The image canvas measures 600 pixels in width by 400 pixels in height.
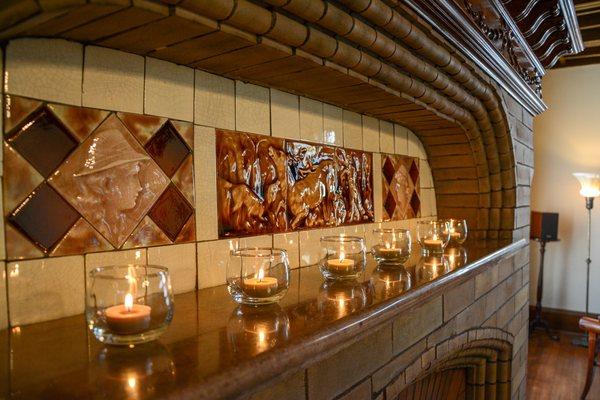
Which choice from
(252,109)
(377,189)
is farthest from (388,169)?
(252,109)

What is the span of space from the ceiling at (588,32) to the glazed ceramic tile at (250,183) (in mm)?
2436

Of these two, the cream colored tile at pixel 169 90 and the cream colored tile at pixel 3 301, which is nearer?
the cream colored tile at pixel 3 301

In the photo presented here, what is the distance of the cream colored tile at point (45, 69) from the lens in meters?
0.69

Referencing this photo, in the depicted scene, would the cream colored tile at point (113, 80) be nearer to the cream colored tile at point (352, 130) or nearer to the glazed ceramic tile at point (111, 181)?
the glazed ceramic tile at point (111, 181)

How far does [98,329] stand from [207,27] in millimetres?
474

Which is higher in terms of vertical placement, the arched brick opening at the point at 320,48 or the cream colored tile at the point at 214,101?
the arched brick opening at the point at 320,48

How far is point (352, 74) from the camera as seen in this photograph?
1075 mm

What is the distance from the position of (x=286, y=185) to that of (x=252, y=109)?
0.22 metres

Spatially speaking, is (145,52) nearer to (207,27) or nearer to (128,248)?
(207,27)

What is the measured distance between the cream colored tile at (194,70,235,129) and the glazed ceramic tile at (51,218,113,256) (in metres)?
0.31

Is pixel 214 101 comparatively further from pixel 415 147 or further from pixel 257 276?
pixel 415 147

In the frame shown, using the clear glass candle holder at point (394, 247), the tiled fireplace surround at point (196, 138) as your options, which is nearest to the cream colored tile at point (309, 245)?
the tiled fireplace surround at point (196, 138)

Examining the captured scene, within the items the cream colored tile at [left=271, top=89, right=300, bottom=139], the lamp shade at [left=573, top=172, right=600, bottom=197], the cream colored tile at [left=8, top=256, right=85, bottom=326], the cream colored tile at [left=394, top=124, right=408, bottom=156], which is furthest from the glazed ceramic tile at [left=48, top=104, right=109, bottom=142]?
the lamp shade at [left=573, top=172, right=600, bottom=197]

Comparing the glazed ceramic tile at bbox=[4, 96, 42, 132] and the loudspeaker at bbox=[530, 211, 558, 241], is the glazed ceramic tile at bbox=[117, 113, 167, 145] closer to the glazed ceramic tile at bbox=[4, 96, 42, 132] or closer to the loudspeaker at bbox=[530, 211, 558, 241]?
the glazed ceramic tile at bbox=[4, 96, 42, 132]
